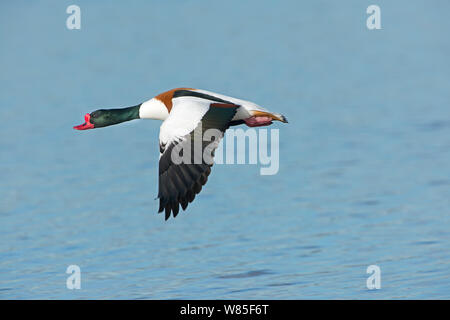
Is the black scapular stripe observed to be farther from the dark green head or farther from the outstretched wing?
the dark green head

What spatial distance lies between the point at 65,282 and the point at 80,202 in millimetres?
3038

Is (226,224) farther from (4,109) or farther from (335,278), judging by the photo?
(4,109)

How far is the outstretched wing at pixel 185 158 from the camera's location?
27.7 ft

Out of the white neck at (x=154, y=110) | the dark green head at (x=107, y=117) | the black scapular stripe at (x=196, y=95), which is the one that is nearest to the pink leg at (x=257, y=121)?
the black scapular stripe at (x=196, y=95)

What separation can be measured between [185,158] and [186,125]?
379mm

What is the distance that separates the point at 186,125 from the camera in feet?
29.2

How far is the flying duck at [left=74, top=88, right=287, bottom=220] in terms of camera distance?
8.47 meters

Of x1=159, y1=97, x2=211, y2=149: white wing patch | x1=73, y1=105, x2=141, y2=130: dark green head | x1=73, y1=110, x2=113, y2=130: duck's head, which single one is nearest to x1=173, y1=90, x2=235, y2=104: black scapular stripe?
x1=159, y1=97, x2=211, y2=149: white wing patch

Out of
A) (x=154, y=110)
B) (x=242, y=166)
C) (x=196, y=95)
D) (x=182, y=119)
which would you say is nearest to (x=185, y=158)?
(x=182, y=119)

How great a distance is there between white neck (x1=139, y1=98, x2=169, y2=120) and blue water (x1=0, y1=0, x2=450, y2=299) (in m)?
1.57

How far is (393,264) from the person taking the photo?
10500mm

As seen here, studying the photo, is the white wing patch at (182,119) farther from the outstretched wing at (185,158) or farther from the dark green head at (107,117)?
the dark green head at (107,117)

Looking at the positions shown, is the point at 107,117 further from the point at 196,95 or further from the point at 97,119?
the point at 196,95
